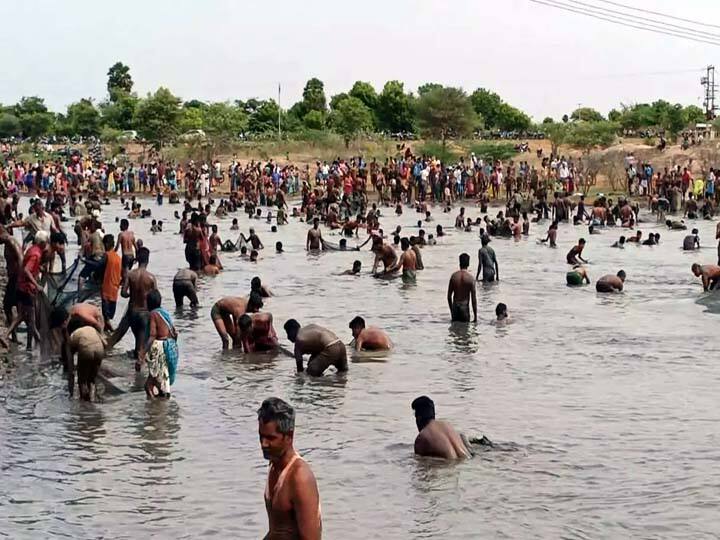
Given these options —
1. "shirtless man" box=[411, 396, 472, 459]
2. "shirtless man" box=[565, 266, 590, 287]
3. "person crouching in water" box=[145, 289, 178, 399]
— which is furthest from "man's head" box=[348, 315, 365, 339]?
"shirtless man" box=[565, 266, 590, 287]

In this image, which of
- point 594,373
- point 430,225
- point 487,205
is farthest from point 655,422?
point 487,205

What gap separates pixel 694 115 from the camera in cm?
7919

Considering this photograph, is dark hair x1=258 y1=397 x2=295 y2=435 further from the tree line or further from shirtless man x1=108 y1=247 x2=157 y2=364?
the tree line

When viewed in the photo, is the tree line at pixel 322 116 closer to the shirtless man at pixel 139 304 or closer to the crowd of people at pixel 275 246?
the crowd of people at pixel 275 246

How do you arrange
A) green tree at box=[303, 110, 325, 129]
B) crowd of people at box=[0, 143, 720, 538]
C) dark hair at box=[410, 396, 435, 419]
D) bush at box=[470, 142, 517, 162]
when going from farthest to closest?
1. green tree at box=[303, 110, 325, 129]
2. bush at box=[470, 142, 517, 162]
3. crowd of people at box=[0, 143, 720, 538]
4. dark hair at box=[410, 396, 435, 419]

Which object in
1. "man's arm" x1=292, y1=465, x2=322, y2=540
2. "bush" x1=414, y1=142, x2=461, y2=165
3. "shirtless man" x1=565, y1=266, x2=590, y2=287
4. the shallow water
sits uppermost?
"bush" x1=414, y1=142, x2=461, y2=165

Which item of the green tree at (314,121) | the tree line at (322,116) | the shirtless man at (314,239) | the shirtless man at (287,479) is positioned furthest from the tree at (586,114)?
the shirtless man at (287,479)

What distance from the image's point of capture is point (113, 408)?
1243 centimetres

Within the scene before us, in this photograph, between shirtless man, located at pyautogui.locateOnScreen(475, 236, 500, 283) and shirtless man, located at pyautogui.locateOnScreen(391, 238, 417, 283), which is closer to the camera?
shirtless man, located at pyautogui.locateOnScreen(475, 236, 500, 283)

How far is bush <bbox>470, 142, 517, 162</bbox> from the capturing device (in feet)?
196

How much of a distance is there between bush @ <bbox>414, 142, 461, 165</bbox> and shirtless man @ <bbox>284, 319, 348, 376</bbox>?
44088mm

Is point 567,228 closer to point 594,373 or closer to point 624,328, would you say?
point 624,328

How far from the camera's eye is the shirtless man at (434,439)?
34.8ft

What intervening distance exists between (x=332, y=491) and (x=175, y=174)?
4479 centimetres
